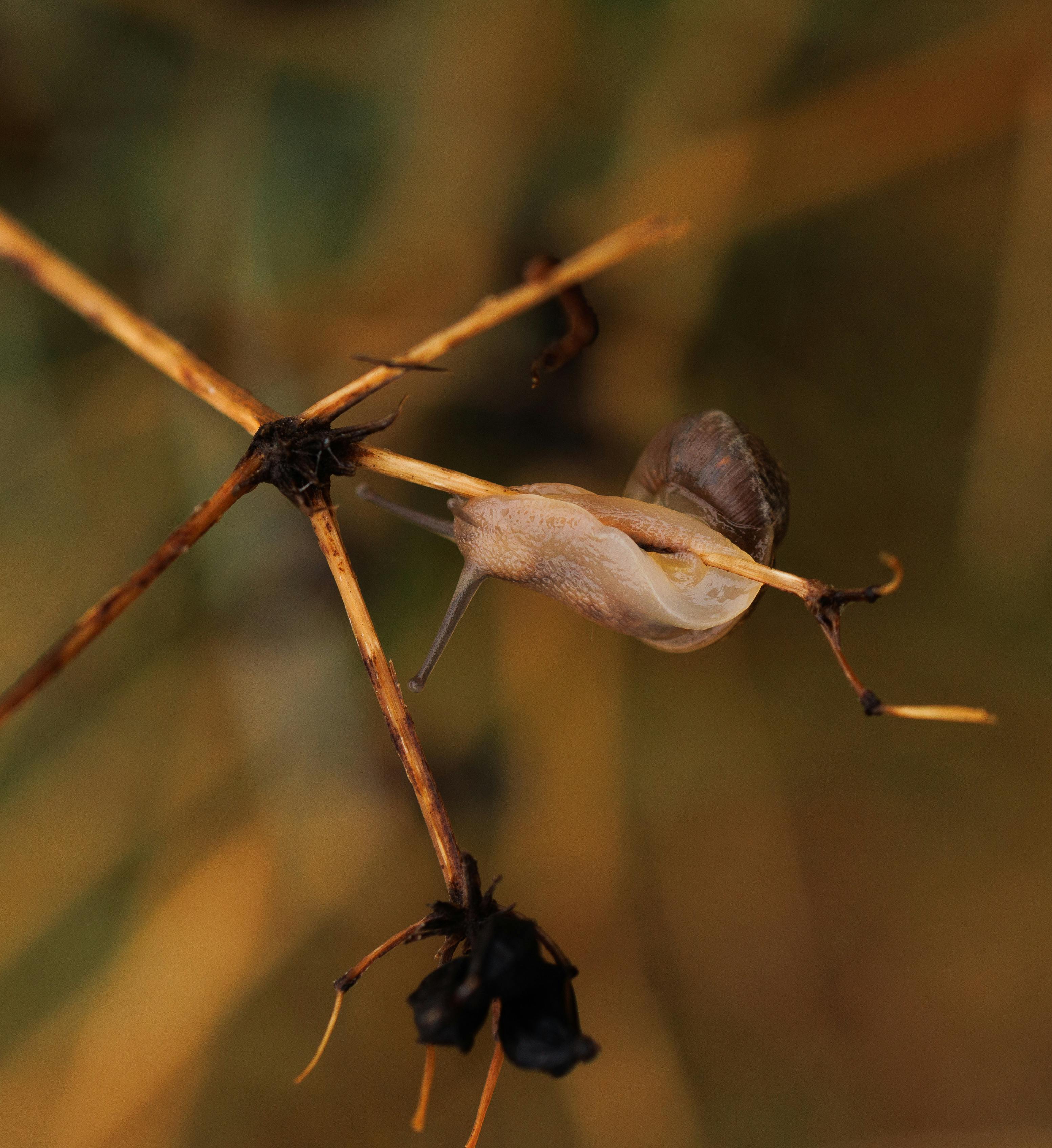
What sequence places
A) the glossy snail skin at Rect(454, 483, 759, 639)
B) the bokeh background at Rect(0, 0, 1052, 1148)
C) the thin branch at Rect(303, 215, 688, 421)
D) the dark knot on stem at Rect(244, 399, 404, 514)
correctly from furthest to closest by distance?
the bokeh background at Rect(0, 0, 1052, 1148)
the glossy snail skin at Rect(454, 483, 759, 639)
the dark knot on stem at Rect(244, 399, 404, 514)
the thin branch at Rect(303, 215, 688, 421)

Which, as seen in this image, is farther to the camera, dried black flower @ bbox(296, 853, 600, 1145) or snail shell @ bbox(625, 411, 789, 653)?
snail shell @ bbox(625, 411, 789, 653)

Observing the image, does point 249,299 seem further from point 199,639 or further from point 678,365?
point 678,365

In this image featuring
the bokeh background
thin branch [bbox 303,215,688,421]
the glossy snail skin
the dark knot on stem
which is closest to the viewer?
thin branch [bbox 303,215,688,421]

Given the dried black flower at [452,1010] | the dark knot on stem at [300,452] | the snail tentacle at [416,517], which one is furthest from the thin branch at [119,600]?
the dried black flower at [452,1010]

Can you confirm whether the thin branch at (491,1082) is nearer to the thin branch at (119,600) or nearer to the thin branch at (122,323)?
the thin branch at (119,600)

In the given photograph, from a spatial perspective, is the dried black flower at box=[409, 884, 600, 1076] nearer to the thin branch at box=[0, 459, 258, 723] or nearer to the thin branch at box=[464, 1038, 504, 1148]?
the thin branch at box=[464, 1038, 504, 1148]

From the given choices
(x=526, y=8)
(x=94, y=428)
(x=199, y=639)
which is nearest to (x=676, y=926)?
(x=199, y=639)

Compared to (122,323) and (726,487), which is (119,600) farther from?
(726,487)

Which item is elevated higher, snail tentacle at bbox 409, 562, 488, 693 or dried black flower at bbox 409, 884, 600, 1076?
snail tentacle at bbox 409, 562, 488, 693

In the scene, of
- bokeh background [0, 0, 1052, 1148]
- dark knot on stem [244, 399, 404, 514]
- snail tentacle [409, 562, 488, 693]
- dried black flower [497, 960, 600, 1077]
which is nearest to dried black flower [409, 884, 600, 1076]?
dried black flower [497, 960, 600, 1077]
